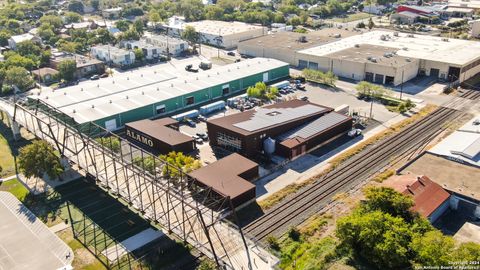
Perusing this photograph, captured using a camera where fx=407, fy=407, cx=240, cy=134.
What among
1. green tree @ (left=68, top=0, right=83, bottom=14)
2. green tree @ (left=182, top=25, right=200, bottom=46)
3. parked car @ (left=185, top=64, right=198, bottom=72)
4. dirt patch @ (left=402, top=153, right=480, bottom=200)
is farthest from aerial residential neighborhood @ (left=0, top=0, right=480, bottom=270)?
green tree @ (left=68, top=0, right=83, bottom=14)

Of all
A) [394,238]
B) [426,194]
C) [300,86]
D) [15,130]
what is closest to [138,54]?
[300,86]

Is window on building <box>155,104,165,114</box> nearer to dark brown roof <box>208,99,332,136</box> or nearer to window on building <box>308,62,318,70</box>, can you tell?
dark brown roof <box>208,99,332,136</box>

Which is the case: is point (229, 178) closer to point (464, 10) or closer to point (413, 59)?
point (413, 59)

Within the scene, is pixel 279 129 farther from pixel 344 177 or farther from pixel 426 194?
pixel 426 194

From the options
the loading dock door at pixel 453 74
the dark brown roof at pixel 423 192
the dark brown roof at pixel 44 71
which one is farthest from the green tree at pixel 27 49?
the loading dock door at pixel 453 74

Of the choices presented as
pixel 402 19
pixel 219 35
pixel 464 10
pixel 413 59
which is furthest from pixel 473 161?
pixel 464 10
